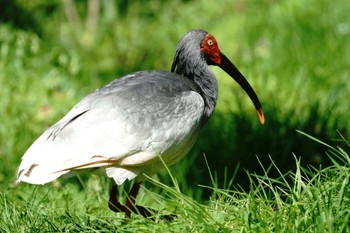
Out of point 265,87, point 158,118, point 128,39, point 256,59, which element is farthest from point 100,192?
point 128,39

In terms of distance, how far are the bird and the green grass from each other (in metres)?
0.18

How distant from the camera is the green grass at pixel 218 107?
3750mm

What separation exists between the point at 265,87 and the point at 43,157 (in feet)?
9.54

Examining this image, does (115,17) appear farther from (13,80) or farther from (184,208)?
(184,208)

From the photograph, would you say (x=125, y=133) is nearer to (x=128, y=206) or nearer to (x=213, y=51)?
(x=128, y=206)

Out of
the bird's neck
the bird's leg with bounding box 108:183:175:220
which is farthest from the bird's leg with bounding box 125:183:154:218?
the bird's neck

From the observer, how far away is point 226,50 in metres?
7.70

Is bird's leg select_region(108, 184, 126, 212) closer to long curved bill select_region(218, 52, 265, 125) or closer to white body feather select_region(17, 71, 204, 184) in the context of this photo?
white body feather select_region(17, 71, 204, 184)

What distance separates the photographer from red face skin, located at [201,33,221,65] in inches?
189

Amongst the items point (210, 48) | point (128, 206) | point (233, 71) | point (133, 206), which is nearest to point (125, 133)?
point (133, 206)

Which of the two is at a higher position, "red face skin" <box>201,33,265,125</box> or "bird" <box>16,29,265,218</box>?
"red face skin" <box>201,33,265,125</box>

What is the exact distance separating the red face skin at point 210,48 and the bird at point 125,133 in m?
0.29

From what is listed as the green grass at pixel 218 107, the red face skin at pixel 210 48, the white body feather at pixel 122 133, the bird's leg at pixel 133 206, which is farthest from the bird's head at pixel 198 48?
the bird's leg at pixel 133 206

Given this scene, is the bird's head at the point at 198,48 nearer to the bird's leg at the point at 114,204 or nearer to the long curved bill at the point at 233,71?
the long curved bill at the point at 233,71
